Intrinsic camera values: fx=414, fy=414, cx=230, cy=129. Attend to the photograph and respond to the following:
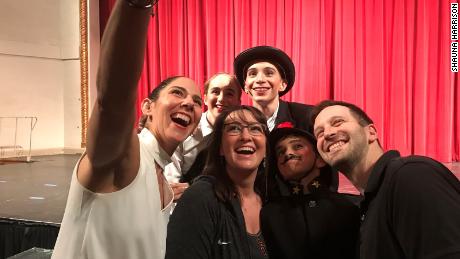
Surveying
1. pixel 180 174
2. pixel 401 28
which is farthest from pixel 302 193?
pixel 401 28

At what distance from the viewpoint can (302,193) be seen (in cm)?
156

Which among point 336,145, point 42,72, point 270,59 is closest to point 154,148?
point 336,145

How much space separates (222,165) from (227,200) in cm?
18

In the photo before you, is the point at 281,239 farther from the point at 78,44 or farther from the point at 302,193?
the point at 78,44

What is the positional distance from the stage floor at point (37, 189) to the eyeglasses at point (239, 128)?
1.76 metres

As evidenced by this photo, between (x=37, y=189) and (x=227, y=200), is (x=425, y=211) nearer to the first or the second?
(x=227, y=200)

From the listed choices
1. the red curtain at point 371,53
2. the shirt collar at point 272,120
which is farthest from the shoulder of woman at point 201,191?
the red curtain at point 371,53

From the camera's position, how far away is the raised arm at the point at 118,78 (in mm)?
650

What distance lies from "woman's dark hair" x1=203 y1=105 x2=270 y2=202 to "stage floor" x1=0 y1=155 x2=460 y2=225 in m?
1.71

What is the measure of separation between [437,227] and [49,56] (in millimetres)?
7964

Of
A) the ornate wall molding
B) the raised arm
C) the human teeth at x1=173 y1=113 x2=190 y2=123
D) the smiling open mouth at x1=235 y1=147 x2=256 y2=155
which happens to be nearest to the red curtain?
the ornate wall molding

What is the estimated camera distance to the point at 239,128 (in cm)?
156

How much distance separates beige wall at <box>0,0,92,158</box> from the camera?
23.8ft

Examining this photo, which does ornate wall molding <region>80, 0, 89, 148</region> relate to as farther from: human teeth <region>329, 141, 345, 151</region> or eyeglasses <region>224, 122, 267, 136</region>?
human teeth <region>329, 141, 345, 151</region>
